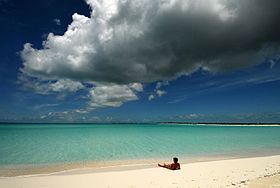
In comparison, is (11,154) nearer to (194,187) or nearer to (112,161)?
(112,161)

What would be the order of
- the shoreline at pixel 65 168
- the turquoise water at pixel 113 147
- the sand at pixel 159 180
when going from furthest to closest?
1. the turquoise water at pixel 113 147
2. the shoreline at pixel 65 168
3. the sand at pixel 159 180

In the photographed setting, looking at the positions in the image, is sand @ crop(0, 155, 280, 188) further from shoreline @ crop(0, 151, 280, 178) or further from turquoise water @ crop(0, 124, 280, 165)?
turquoise water @ crop(0, 124, 280, 165)

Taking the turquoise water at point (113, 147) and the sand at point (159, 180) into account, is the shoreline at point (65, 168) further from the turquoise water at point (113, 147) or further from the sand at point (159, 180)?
the sand at point (159, 180)

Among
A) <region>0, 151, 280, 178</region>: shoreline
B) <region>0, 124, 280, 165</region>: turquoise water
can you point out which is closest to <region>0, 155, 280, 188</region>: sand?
<region>0, 151, 280, 178</region>: shoreline

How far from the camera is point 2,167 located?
51.1ft

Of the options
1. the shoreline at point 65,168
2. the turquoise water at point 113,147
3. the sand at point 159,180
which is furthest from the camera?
the turquoise water at point 113,147

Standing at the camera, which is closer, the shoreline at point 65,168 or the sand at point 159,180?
the sand at point 159,180

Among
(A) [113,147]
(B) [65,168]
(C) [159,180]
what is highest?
(A) [113,147]

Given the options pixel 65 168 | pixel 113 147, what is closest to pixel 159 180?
pixel 65 168

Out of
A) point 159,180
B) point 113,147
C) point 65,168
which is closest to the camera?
point 159,180

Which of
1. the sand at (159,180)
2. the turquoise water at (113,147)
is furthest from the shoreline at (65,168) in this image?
the sand at (159,180)

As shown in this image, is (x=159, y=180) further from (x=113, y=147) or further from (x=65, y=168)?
(x=113, y=147)

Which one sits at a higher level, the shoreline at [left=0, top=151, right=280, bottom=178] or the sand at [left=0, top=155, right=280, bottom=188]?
the shoreline at [left=0, top=151, right=280, bottom=178]

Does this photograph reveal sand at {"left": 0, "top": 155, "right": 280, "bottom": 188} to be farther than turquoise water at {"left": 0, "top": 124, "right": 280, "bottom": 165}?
No
